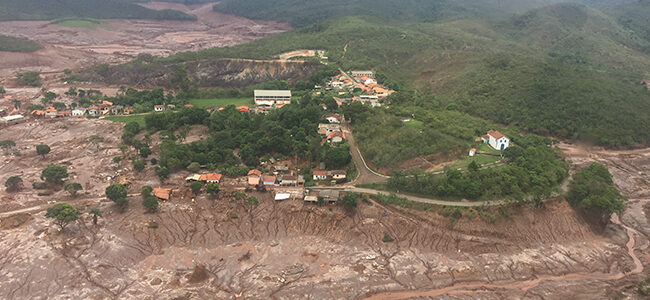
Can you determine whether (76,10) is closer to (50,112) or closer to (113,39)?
(113,39)

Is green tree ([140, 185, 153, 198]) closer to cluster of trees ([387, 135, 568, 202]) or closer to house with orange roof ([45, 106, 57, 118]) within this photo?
cluster of trees ([387, 135, 568, 202])

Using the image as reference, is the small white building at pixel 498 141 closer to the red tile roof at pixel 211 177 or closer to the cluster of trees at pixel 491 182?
the cluster of trees at pixel 491 182

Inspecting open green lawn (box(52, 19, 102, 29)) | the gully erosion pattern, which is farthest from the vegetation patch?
open green lawn (box(52, 19, 102, 29))

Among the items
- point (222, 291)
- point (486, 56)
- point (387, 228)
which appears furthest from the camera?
point (486, 56)

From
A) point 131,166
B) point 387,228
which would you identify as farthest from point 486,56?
point 131,166

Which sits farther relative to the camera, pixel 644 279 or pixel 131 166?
pixel 131 166

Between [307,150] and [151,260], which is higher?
[307,150]

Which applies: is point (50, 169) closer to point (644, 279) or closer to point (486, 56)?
point (644, 279)
